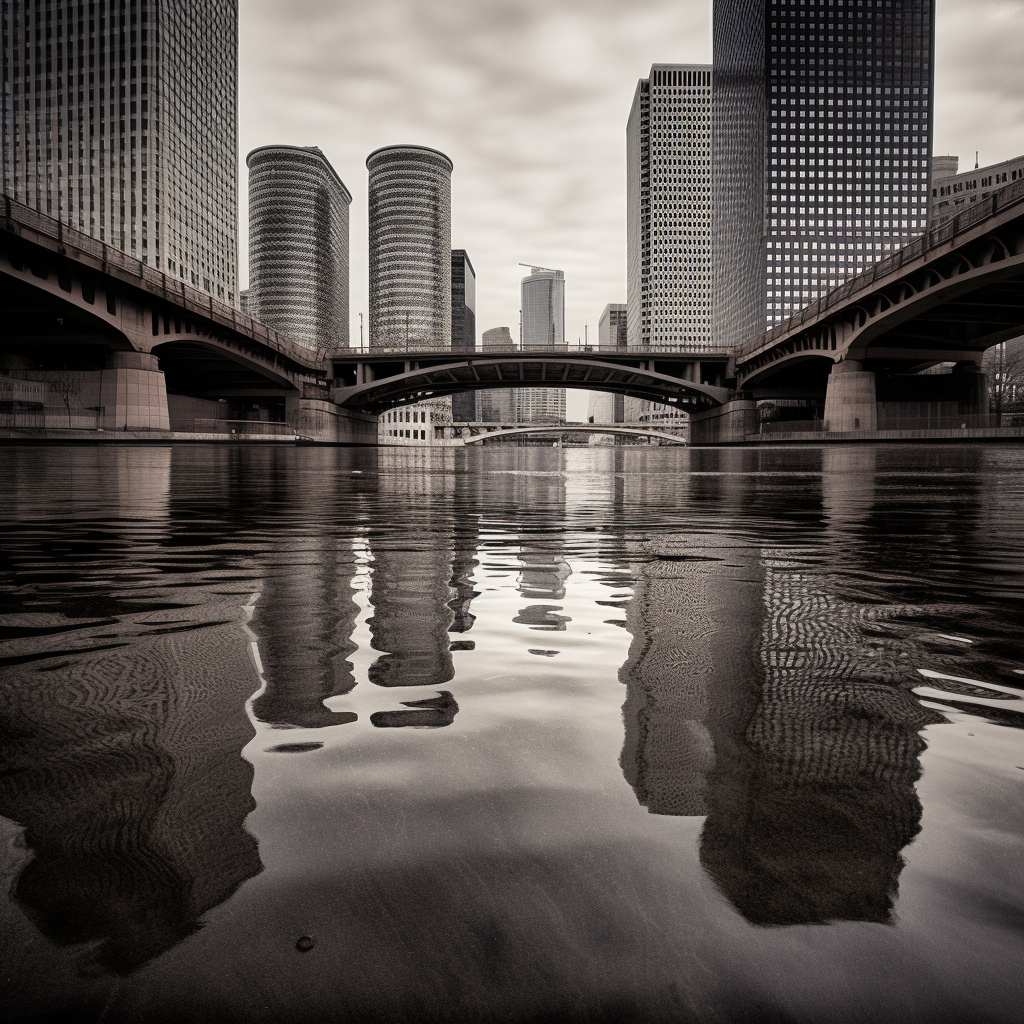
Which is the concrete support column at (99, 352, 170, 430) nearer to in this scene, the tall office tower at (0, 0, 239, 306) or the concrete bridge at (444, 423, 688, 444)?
the tall office tower at (0, 0, 239, 306)

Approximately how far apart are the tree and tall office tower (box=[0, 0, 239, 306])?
67.5m

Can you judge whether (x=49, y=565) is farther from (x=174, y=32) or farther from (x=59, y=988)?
(x=174, y=32)

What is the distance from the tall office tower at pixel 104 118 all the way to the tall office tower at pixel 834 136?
113 meters

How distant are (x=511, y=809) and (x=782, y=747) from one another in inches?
20.3

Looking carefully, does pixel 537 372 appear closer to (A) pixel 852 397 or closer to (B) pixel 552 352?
(B) pixel 552 352

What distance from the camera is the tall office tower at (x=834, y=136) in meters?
149

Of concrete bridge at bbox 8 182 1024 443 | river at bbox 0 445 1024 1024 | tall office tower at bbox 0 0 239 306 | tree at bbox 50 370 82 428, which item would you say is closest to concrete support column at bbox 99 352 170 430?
concrete bridge at bbox 8 182 1024 443

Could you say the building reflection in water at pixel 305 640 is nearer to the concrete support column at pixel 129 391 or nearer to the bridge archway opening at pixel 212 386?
Answer: the concrete support column at pixel 129 391

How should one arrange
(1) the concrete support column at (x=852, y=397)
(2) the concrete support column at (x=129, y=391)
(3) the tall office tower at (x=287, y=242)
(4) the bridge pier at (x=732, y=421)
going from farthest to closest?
(3) the tall office tower at (x=287, y=242)
(4) the bridge pier at (x=732, y=421)
(1) the concrete support column at (x=852, y=397)
(2) the concrete support column at (x=129, y=391)

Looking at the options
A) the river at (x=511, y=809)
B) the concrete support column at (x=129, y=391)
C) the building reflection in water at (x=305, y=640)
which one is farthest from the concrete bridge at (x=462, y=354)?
the river at (x=511, y=809)

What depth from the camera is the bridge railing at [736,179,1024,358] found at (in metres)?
26.9

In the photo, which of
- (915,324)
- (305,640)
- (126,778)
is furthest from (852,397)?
(126,778)

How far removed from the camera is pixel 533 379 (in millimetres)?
71312

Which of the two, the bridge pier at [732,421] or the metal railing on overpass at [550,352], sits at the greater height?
the metal railing on overpass at [550,352]
